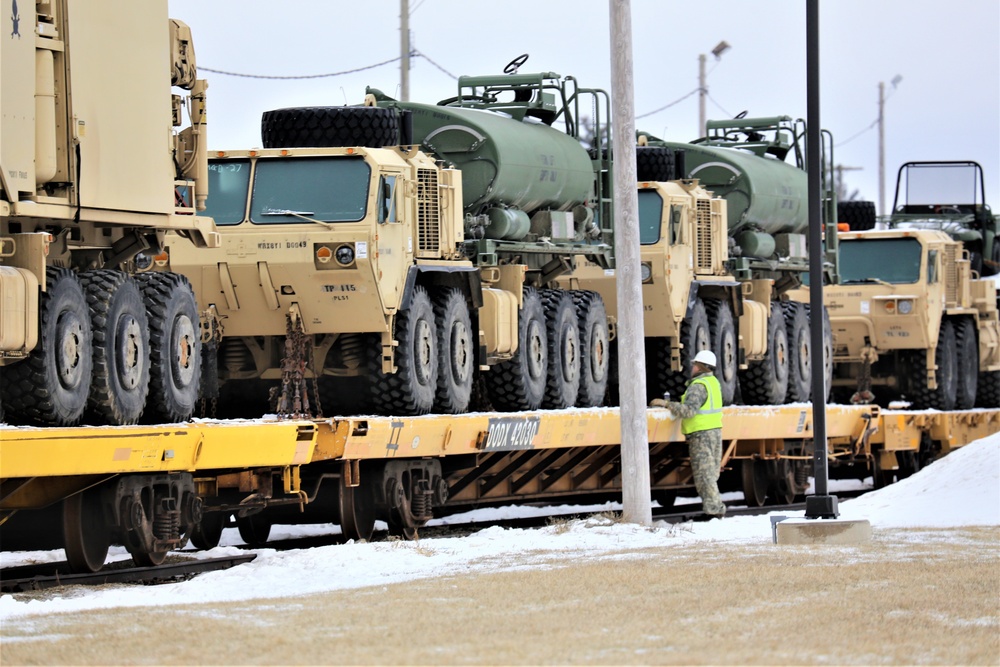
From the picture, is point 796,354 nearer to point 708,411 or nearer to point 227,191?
point 708,411

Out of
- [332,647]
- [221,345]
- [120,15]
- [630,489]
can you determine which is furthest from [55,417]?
[630,489]

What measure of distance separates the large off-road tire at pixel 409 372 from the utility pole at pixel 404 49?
14861 mm

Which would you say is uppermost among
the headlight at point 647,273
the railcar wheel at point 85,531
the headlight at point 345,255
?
the headlight at point 647,273

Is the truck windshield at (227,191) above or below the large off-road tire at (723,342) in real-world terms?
above

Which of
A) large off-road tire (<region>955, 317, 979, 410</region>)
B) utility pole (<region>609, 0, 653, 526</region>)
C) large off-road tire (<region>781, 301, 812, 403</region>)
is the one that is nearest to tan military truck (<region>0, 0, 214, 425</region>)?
utility pole (<region>609, 0, 653, 526</region>)

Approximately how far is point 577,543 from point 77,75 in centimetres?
515

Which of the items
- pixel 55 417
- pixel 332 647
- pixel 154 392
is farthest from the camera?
pixel 154 392

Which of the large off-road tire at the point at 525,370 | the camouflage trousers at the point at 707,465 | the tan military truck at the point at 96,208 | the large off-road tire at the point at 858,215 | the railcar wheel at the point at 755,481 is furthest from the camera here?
the large off-road tire at the point at 858,215

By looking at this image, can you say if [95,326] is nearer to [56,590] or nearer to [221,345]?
[56,590]

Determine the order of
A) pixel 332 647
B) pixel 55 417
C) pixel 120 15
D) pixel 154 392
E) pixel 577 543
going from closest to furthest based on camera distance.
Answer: pixel 332 647
pixel 55 417
pixel 120 15
pixel 154 392
pixel 577 543

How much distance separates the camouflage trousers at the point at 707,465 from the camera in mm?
19297

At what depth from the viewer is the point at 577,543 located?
1468 cm

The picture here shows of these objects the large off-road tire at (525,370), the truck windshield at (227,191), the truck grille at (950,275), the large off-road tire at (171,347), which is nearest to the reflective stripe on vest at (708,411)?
the large off-road tire at (525,370)

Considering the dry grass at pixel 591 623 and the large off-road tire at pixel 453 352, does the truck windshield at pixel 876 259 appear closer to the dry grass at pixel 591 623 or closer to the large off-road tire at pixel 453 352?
the large off-road tire at pixel 453 352
